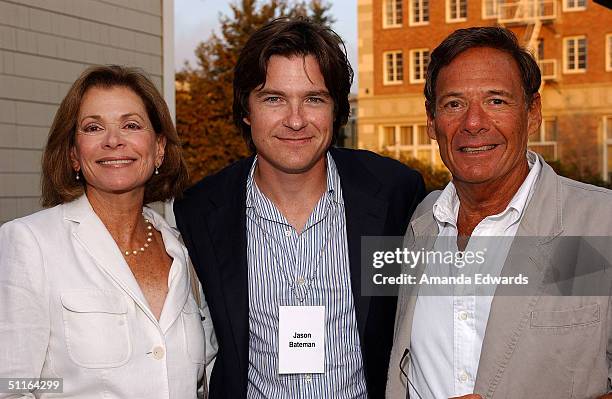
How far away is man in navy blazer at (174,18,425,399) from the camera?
264cm

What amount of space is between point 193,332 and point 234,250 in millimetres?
375

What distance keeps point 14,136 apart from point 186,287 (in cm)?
404

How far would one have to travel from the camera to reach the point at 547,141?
1105 inches

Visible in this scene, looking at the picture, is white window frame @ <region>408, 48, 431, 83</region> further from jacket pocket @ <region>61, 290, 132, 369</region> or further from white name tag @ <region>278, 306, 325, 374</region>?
jacket pocket @ <region>61, 290, 132, 369</region>

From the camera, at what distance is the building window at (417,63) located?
31.5 metres

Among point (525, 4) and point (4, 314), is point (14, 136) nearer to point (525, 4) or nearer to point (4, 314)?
point (4, 314)

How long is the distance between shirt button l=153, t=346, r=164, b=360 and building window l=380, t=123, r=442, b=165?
1090 inches

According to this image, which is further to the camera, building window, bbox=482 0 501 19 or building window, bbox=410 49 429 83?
building window, bbox=410 49 429 83

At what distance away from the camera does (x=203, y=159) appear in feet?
88.0

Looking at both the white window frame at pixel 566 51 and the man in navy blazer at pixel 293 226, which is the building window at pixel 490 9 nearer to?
the white window frame at pixel 566 51

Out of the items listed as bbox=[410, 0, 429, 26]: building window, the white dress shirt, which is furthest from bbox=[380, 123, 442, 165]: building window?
the white dress shirt

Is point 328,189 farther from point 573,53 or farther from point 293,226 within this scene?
point 573,53

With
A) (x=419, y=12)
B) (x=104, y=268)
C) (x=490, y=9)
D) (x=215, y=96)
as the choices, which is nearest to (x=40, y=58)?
(x=104, y=268)

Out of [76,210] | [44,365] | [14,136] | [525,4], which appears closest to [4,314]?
[44,365]
